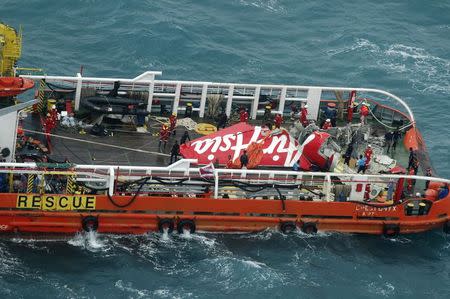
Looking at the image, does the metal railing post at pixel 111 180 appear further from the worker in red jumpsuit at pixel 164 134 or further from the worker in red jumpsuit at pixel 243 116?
the worker in red jumpsuit at pixel 243 116

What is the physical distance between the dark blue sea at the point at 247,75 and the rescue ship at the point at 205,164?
86cm

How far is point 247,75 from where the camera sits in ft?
183

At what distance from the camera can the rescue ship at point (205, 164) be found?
3694cm

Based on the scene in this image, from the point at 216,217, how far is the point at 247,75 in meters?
19.1

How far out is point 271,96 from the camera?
4541cm

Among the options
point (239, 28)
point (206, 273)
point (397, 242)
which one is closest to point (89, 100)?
point (206, 273)

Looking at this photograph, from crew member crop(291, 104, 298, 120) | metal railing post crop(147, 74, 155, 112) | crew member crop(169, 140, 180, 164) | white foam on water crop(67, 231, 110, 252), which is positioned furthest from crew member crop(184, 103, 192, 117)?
white foam on water crop(67, 231, 110, 252)

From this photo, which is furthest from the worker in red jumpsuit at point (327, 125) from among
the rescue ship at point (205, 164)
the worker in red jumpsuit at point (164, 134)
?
the worker in red jumpsuit at point (164, 134)

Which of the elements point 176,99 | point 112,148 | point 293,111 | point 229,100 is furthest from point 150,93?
point 293,111

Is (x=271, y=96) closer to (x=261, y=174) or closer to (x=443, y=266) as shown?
(x=261, y=174)

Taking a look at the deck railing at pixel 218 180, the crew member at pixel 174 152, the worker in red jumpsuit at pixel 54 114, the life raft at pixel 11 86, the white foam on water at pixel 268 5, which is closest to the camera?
the deck railing at pixel 218 180

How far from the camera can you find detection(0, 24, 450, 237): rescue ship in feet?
121

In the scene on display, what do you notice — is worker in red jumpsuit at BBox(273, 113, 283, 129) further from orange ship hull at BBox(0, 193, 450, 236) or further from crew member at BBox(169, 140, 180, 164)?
orange ship hull at BBox(0, 193, 450, 236)

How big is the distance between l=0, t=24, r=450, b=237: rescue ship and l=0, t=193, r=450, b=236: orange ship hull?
5cm
